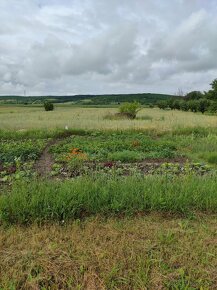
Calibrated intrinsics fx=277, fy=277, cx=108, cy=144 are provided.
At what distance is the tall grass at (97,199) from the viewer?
3.87 metres

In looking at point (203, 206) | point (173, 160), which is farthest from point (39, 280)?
point (173, 160)

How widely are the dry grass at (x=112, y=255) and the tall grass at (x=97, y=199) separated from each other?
232 millimetres

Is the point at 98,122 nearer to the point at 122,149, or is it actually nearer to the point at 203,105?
the point at 122,149

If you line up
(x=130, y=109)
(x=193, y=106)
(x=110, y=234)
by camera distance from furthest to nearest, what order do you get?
(x=193, y=106), (x=130, y=109), (x=110, y=234)

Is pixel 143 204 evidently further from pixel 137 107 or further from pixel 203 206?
pixel 137 107

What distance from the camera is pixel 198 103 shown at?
6331 centimetres

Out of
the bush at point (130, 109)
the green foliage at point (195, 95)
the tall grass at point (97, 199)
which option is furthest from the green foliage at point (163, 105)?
the tall grass at point (97, 199)

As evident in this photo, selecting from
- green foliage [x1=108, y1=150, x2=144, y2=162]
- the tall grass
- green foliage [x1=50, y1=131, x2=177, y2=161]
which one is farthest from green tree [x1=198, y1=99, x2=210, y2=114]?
the tall grass

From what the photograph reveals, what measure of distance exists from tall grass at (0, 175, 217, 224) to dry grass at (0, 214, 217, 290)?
232 mm

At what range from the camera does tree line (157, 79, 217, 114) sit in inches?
2073

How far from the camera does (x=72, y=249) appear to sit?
3.15m

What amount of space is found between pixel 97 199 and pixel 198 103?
63.5 meters

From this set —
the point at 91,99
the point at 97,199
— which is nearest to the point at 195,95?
the point at 91,99

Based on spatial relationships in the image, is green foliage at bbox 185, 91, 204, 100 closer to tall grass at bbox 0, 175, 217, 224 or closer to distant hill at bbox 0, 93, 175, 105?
distant hill at bbox 0, 93, 175, 105
